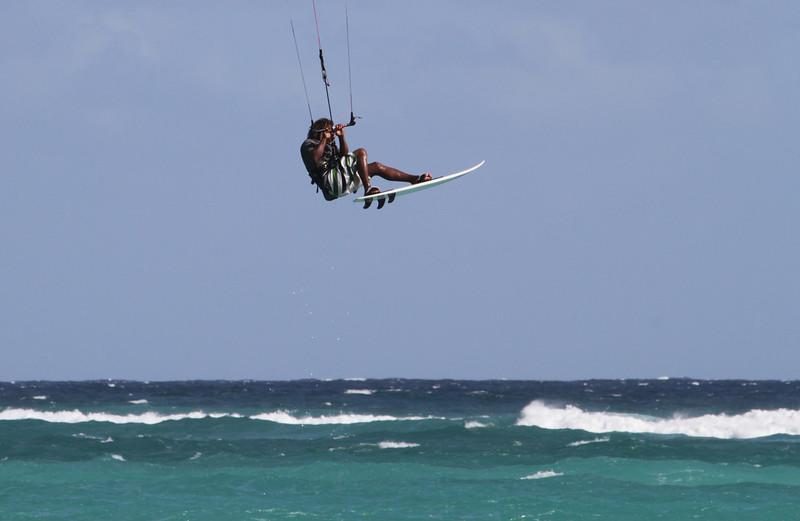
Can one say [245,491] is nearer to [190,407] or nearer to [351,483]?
[351,483]

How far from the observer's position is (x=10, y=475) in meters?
23.7

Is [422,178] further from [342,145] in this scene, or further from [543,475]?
[543,475]

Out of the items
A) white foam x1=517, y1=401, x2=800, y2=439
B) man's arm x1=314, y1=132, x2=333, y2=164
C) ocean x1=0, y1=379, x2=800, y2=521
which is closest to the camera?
man's arm x1=314, y1=132, x2=333, y2=164

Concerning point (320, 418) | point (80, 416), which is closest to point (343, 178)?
point (320, 418)

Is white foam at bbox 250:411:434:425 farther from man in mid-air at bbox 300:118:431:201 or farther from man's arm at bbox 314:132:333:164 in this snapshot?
man's arm at bbox 314:132:333:164

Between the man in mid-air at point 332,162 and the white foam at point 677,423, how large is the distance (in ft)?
66.6

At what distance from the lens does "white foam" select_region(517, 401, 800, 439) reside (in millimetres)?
34281

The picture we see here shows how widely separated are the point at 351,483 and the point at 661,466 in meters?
6.74

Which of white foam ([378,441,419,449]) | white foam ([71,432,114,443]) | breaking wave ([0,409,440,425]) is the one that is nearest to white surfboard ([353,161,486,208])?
white foam ([378,441,419,449])

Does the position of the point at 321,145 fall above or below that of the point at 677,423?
above

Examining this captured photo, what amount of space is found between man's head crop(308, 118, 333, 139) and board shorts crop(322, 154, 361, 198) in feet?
1.35

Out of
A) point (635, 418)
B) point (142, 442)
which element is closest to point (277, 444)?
point (142, 442)

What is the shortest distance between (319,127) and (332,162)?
0.46 m

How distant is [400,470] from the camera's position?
23609 millimetres
